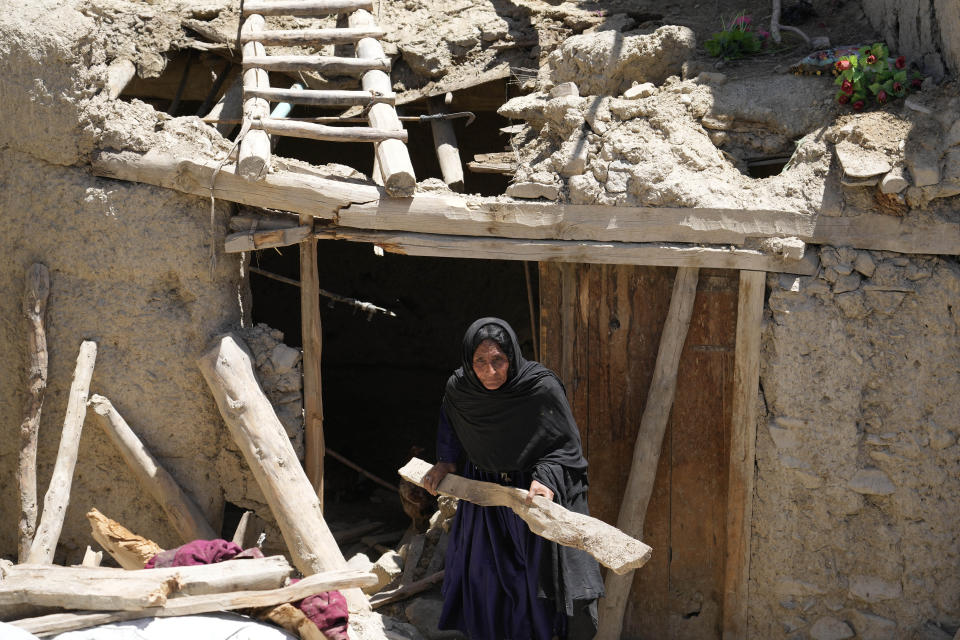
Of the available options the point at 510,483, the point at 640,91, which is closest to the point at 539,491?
the point at 510,483

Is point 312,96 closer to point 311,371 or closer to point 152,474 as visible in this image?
point 311,371

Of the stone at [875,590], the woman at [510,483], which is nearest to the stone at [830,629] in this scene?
the stone at [875,590]

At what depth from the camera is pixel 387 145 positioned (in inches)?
205

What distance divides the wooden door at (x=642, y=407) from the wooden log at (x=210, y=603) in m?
1.66

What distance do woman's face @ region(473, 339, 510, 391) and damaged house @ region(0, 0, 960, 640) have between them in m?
0.89

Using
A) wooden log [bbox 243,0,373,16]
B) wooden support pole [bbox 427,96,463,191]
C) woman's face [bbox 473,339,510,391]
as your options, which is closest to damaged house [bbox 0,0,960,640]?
wooden log [bbox 243,0,373,16]

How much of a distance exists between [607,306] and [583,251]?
1.28 ft

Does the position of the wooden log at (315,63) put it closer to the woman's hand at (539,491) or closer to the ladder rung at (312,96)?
the ladder rung at (312,96)

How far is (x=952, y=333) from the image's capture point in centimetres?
495

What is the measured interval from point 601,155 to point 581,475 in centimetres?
165

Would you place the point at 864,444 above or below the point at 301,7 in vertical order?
below

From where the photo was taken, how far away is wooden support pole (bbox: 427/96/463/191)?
6.08 meters

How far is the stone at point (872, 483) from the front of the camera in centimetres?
502

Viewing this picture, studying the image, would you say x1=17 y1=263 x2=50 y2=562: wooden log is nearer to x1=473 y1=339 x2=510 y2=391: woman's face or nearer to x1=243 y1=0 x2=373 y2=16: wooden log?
x1=243 y1=0 x2=373 y2=16: wooden log
